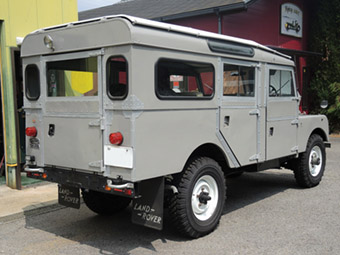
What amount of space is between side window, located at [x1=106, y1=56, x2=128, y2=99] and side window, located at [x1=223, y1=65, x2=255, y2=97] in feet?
4.96

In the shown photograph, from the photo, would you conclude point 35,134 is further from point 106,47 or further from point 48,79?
point 106,47

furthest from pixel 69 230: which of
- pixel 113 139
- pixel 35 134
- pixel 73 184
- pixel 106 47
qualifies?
pixel 106 47

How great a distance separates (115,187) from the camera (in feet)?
12.4

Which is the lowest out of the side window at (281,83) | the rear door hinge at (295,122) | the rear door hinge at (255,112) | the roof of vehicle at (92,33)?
the rear door hinge at (295,122)

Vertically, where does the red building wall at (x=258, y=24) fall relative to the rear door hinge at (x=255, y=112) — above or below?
above

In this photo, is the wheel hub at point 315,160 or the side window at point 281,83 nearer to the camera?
the side window at point 281,83

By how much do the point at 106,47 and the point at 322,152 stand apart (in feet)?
16.1

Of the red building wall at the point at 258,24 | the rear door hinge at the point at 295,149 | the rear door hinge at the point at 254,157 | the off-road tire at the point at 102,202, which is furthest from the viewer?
the red building wall at the point at 258,24

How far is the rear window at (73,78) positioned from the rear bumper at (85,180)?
0.89 m

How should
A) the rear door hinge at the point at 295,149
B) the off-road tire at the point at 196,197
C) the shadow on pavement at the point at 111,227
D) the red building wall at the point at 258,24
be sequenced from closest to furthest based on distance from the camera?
the off-road tire at the point at 196,197
the shadow on pavement at the point at 111,227
the rear door hinge at the point at 295,149
the red building wall at the point at 258,24

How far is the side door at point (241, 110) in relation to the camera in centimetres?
481

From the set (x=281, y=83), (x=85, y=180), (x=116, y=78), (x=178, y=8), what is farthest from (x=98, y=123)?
(x=178, y=8)

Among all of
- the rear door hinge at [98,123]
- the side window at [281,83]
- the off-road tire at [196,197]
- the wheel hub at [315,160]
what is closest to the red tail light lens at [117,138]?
the rear door hinge at [98,123]

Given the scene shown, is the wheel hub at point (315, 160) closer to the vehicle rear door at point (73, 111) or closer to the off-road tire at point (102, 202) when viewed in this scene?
the off-road tire at point (102, 202)
